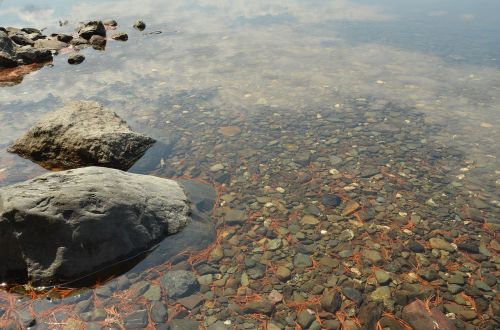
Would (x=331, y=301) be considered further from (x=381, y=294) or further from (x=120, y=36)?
(x=120, y=36)

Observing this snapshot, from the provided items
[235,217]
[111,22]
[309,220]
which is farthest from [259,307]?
[111,22]

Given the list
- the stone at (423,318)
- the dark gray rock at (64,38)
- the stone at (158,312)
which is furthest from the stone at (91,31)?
the stone at (423,318)

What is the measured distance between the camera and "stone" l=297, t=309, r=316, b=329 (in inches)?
199

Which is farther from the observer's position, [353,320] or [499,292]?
[499,292]

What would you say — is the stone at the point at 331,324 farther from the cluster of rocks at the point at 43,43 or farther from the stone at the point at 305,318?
the cluster of rocks at the point at 43,43

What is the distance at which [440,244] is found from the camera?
6.45 metres

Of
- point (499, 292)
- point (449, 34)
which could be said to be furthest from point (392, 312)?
point (449, 34)

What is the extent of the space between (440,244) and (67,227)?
20.0 feet

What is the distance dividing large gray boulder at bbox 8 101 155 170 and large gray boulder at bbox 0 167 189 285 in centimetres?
214

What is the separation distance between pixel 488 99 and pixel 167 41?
14999 mm

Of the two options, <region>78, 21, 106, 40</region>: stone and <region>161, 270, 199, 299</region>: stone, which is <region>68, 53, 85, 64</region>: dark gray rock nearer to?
<region>78, 21, 106, 40</region>: stone

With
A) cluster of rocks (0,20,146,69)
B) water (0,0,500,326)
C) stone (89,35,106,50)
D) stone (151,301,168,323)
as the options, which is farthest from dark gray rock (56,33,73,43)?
stone (151,301,168,323)

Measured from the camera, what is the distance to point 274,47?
18.2 meters

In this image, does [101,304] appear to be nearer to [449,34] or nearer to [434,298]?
[434,298]
